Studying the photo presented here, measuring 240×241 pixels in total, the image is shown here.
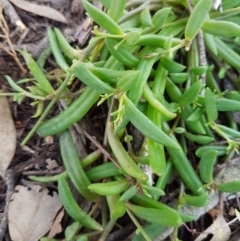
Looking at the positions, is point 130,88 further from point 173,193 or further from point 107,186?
point 173,193

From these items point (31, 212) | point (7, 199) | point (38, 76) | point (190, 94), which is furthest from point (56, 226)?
point (190, 94)

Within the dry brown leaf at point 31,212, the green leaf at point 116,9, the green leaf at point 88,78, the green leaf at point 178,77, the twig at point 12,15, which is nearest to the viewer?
the green leaf at point 88,78

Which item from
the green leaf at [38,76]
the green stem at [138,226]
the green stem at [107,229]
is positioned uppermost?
the green leaf at [38,76]

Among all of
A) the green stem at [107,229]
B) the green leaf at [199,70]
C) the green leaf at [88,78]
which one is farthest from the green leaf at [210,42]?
the green stem at [107,229]

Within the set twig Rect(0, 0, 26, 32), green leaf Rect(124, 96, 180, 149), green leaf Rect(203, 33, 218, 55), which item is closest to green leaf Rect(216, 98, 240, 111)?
green leaf Rect(203, 33, 218, 55)

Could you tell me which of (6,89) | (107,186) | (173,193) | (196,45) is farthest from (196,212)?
(6,89)

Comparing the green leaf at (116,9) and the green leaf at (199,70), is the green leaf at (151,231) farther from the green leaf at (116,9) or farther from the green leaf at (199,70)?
the green leaf at (116,9)
